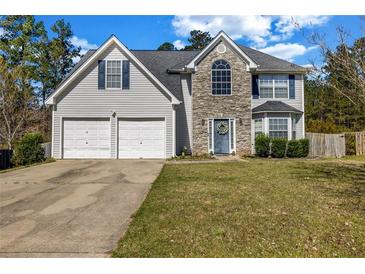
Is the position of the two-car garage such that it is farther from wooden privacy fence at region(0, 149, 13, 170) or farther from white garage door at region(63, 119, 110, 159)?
wooden privacy fence at region(0, 149, 13, 170)

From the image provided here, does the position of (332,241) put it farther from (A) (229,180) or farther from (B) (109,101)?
(B) (109,101)

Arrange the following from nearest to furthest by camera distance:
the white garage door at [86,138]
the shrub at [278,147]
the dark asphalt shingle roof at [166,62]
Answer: the white garage door at [86,138] < the shrub at [278,147] < the dark asphalt shingle roof at [166,62]

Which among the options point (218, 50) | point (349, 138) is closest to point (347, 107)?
point (349, 138)

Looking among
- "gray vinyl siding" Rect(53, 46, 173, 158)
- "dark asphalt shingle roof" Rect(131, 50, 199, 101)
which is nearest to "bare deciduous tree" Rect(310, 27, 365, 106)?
"gray vinyl siding" Rect(53, 46, 173, 158)

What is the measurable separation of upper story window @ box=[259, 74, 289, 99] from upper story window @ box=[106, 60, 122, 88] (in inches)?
357

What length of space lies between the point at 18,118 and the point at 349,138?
973 inches

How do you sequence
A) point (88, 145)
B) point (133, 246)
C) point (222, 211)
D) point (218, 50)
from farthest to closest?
point (218, 50)
point (88, 145)
point (222, 211)
point (133, 246)

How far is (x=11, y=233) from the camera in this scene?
4.45m

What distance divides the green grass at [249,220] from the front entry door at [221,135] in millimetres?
8263

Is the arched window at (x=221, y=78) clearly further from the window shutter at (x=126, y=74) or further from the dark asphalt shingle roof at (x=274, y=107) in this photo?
the window shutter at (x=126, y=74)

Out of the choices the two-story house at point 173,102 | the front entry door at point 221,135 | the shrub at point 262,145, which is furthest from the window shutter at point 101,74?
the shrub at point 262,145

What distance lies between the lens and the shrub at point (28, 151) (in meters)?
13.2

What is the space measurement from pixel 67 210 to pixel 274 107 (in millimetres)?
14158

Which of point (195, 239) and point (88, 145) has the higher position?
point (88, 145)
